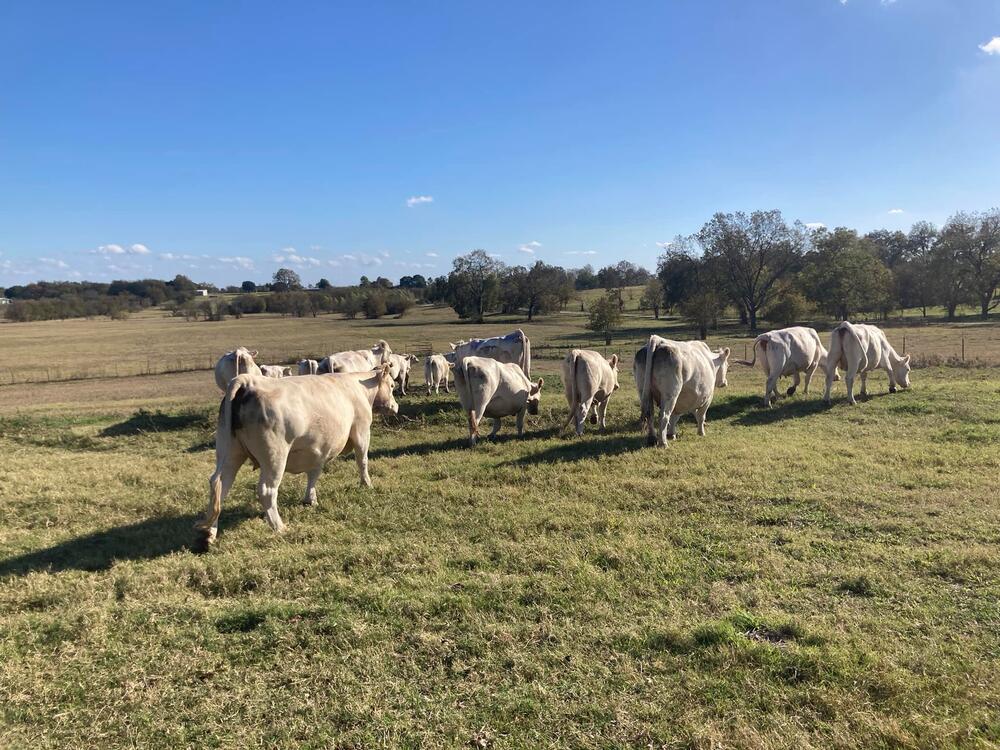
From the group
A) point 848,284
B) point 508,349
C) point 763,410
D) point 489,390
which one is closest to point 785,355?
point 763,410

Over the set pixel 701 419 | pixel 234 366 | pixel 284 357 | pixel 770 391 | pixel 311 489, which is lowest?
pixel 311 489

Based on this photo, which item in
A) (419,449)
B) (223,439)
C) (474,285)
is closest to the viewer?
(223,439)

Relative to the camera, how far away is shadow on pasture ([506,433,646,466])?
10.1 meters

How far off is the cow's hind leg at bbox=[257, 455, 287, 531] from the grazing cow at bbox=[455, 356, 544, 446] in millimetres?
5062

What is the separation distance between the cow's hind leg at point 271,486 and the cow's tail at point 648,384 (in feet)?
22.7

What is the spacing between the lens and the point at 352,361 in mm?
17281

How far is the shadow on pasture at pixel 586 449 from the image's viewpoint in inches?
397

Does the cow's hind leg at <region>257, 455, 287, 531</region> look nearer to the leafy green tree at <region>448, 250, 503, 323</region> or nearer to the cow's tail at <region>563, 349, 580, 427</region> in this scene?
the cow's tail at <region>563, 349, 580, 427</region>

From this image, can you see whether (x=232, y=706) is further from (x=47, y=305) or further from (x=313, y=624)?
(x=47, y=305)

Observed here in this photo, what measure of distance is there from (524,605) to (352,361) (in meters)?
13.5

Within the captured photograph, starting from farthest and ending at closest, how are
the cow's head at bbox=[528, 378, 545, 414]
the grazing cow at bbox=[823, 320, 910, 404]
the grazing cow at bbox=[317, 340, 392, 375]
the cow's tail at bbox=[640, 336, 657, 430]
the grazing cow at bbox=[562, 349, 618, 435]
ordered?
the grazing cow at bbox=[317, 340, 392, 375]
the grazing cow at bbox=[823, 320, 910, 404]
the cow's head at bbox=[528, 378, 545, 414]
the grazing cow at bbox=[562, 349, 618, 435]
the cow's tail at bbox=[640, 336, 657, 430]

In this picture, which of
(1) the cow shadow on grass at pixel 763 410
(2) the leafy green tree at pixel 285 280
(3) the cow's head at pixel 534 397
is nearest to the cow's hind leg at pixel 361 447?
(3) the cow's head at pixel 534 397

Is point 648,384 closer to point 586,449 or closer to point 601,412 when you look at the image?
point 586,449

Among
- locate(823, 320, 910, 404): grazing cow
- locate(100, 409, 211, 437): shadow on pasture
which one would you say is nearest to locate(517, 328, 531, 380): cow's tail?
locate(823, 320, 910, 404): grazing cow
